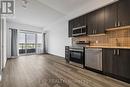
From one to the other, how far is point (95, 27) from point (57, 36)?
4206 millimetres

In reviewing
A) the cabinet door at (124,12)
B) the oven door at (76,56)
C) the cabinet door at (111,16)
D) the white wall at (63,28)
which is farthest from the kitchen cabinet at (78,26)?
the cabinet door at (124,12)

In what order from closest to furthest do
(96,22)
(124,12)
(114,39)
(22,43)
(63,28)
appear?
1. (124,12)
2. (114,39)
3. (96,22)
4. (63,28)
5. (22,43)

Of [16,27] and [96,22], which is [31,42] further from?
[96,22]

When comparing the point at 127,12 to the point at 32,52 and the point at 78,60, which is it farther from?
the point at 32,52

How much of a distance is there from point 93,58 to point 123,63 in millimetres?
1044

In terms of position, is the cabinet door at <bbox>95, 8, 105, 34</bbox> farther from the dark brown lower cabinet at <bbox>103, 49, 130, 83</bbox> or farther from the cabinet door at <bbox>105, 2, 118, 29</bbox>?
the dark brown lower cabinet at <bbox>103, 49, 130, 83</bbox>

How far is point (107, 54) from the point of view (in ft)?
9.67

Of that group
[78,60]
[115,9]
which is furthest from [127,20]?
[78,60]

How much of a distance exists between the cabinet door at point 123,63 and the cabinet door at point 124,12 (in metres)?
0.81

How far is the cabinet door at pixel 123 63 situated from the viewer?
239cm

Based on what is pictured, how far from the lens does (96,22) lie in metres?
3.58

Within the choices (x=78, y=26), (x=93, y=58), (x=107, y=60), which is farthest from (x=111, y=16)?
(x=78, y=26)

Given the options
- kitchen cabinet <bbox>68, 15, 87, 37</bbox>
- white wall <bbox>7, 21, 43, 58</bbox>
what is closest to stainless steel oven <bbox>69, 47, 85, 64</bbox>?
kitchen cabinet <bbox>68, 15, 87, 37</bbox>

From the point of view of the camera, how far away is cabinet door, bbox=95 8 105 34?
10.9 ft
